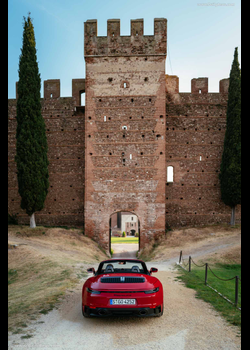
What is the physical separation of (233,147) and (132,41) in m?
10.9

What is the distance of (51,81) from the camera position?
25.1 m

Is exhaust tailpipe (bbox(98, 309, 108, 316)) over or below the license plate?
below

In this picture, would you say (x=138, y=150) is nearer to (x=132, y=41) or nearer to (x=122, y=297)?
(x=132, y=41)

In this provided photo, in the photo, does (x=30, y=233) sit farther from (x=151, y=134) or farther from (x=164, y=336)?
(x=164, y=336)

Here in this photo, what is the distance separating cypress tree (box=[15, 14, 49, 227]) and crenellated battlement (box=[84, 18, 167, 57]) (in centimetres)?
429

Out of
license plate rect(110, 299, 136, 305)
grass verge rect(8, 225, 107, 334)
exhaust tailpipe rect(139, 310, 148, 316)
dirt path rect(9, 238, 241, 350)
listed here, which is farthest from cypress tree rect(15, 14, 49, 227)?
exhaust tailpipe rect(139, 310, 148, 316)

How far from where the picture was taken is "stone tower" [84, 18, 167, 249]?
21.8 m

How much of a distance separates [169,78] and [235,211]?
12.1 m

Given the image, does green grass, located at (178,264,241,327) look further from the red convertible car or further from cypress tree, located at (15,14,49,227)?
cypress tree, located at (15,14,49,227)

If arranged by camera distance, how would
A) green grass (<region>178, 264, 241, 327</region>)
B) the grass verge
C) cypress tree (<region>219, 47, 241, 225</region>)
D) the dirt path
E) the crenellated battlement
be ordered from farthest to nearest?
the crenellated battlement < cypress tree (<region>219, 47, 241, 225</region>) < the grass verge < green grass (<region>178, 264, 241, 327</region>) < the dirt path

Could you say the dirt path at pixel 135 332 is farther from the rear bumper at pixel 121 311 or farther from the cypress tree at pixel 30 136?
the cypress tree at pixel 30 136

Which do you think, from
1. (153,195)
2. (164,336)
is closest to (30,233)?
(153,195)

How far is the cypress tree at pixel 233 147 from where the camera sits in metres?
21.7

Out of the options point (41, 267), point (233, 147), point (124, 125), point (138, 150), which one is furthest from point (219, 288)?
point (124, 125)
